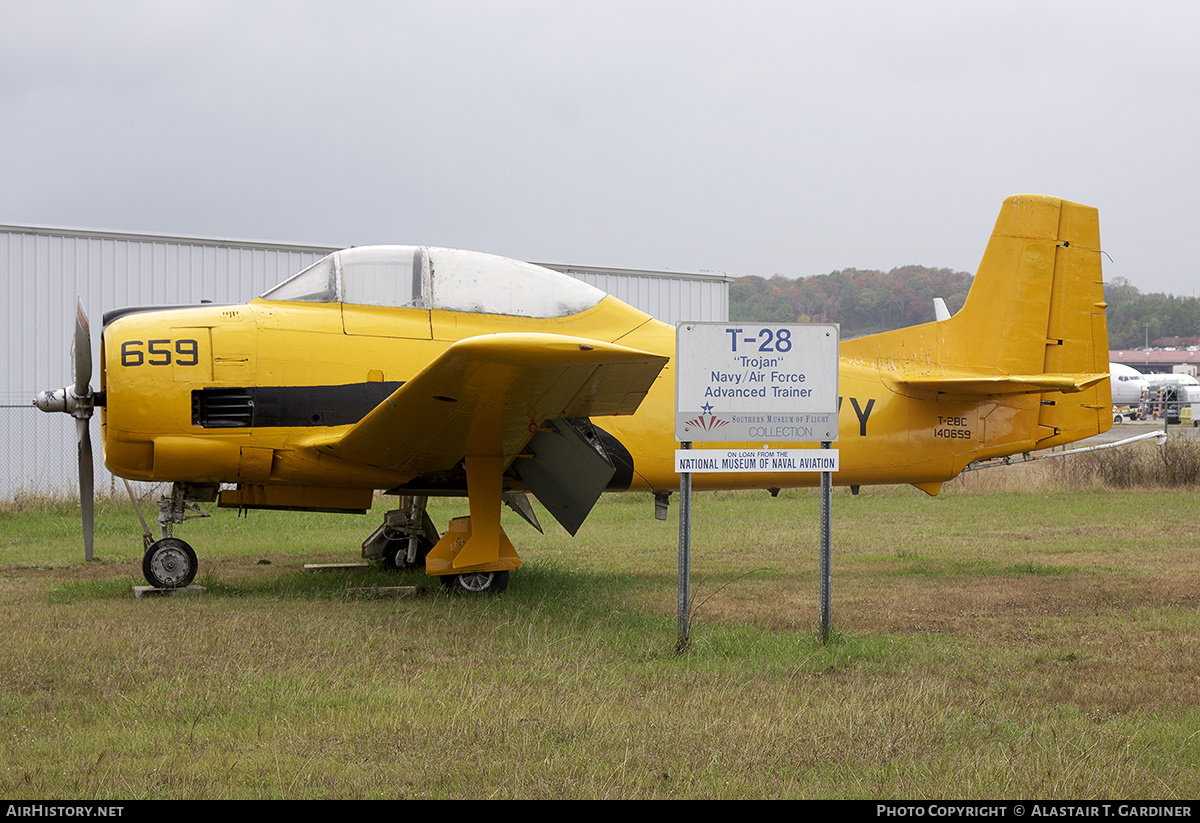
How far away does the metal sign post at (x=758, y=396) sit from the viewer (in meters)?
6.22

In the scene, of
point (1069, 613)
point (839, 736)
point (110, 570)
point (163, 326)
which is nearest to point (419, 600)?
point (163, 326)

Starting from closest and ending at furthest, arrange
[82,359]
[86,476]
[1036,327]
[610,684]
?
[610,684] < [82,359] < [86,476] < [1036,327]

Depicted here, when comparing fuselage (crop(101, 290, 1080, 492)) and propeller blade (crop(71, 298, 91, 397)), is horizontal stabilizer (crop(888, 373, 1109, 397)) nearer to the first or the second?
fuselage (crop(101, 290, 1080, 492))

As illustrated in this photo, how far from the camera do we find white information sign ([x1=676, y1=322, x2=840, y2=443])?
623 cm

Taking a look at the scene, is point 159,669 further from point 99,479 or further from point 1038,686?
point 99,479

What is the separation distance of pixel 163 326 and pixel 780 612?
17.6ft

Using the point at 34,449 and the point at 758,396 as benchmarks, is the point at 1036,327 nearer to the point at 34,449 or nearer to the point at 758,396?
the point at 758,396

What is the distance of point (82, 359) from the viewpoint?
7.87 metres

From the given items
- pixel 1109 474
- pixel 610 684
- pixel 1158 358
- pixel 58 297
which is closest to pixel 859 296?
pixel 1109 474

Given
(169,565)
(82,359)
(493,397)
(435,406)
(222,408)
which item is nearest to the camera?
(493,397)

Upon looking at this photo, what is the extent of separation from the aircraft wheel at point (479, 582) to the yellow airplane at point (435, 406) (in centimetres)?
2

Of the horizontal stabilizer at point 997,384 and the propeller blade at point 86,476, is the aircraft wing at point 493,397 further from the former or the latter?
the horizontal stabilizer at point 997,384

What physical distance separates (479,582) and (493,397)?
7.00 ft
